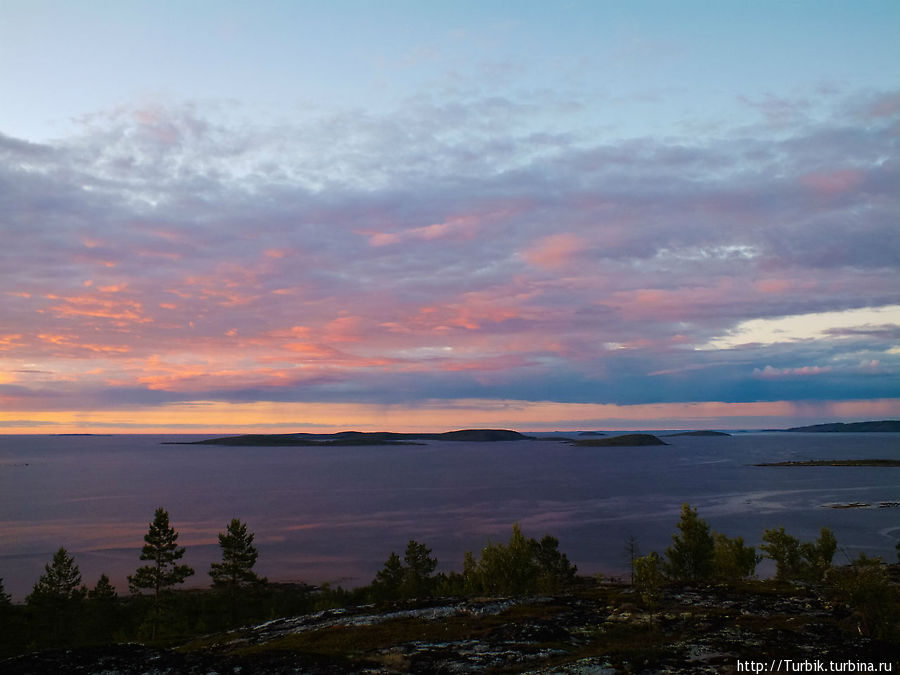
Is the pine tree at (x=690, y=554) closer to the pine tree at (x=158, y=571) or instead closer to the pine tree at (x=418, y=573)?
the pine tree at (x=418, y=573)

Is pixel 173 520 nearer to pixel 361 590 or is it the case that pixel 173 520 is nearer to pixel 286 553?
pixel 286 553

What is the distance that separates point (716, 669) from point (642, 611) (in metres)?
17.1

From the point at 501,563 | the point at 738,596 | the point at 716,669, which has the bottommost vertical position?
the point at 501,563

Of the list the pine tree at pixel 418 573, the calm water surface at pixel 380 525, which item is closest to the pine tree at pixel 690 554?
the calm water surface at pixel 380 525

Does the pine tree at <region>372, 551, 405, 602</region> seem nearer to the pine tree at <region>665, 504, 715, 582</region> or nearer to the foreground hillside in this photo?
the foreground hillside

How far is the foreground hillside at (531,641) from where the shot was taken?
27.9 metres

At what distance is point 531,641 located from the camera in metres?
33.6

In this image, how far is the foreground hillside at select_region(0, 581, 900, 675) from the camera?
27938 mm

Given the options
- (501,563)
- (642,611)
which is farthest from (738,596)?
(501,563)

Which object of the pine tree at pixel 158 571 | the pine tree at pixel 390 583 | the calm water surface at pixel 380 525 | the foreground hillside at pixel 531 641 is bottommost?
the calm water surface at pixel 380 525

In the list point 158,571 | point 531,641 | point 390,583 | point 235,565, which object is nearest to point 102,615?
point 158,571

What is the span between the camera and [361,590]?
79312 millimetres

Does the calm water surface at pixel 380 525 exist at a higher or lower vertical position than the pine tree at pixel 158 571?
lower

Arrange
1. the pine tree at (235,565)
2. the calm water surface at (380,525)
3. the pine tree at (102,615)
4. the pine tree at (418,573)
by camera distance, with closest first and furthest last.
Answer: the pine tree at (102,615)
the pine tree at (235,565)
the pine tree at (418,573)
the calm water surface at (380,525)
